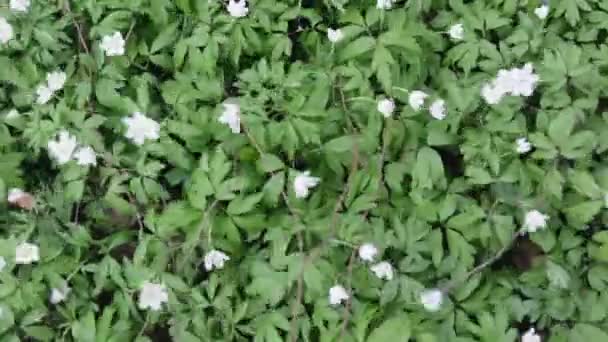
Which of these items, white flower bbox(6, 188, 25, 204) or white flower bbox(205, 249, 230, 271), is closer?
white flower bbox(205, 249, 230, 271)

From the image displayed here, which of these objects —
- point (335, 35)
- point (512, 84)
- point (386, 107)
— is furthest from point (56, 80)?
point (512, 84)

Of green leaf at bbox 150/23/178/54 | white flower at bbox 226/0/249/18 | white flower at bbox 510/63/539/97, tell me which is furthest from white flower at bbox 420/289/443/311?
green leaf at bbox 150/23/178/54

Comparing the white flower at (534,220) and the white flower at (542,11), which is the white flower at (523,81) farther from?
the white flower at (534,220)

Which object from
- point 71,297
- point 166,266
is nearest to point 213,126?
point 166,266

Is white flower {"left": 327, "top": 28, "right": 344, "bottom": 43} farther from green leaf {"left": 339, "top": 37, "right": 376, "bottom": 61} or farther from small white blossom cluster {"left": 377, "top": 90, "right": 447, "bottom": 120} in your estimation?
small white blossom cluster {"left": 377, "top": 90, "right": 447, "bottom": 120}

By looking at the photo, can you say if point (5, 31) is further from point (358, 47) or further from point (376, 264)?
point (376, 264)

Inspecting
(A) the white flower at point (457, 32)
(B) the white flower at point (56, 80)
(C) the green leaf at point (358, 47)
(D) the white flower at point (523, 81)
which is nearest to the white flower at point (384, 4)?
(C) the green leaf at point (358, 47)
